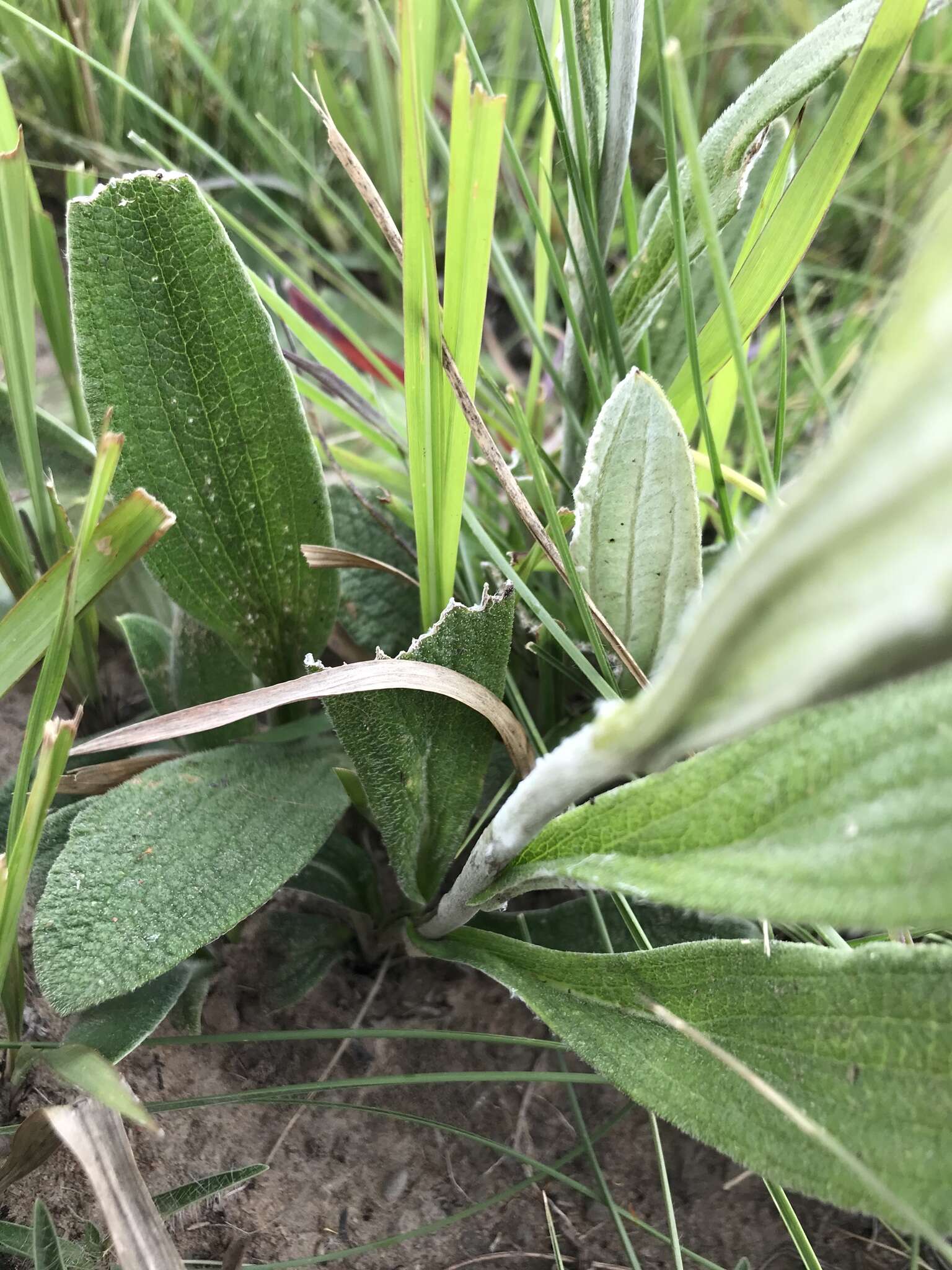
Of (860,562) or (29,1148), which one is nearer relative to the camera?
(860,562)

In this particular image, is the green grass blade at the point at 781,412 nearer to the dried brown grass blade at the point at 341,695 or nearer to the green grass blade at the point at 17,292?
the dried brown grass blade at the point at 341,695

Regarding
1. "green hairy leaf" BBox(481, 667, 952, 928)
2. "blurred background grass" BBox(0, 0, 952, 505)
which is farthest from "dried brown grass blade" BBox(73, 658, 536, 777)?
"blurred background grass" BBox(0, 0, 952, 505)

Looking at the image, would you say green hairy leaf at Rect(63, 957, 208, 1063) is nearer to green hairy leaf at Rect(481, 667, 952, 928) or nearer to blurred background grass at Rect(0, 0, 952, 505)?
green hairy leaf at Rect(481, 667, 952, 928)

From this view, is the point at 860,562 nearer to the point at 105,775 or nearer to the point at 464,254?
the point at 464,254

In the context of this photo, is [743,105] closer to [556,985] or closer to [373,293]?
[556,985]

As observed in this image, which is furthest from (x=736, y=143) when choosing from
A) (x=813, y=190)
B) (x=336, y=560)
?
(x=336, y=560)

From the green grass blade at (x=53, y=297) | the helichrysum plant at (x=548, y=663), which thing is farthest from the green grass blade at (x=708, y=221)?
the green grass blade at (x=53, y=297)
